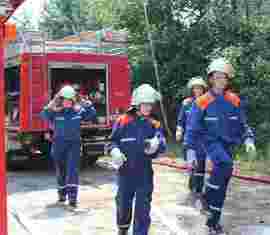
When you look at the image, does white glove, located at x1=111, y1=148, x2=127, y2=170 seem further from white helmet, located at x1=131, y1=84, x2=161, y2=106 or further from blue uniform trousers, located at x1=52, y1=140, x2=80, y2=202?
blue uniform trousers, located at x1=52, y1=140, x2=80, y2=202

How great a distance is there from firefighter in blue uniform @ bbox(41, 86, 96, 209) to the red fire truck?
259 centimetres

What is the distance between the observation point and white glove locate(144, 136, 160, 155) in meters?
5.26

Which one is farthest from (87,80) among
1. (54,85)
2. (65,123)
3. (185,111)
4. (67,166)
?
(67,166)

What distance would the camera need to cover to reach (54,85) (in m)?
12.2

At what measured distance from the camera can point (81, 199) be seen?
8.43 m

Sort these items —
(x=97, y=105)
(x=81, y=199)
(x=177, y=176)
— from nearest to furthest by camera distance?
1. (x=81, y=199)
2. (x=177, y=176)
3. (x=97, y=105)

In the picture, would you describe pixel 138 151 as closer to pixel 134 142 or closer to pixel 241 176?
pixel 134 142

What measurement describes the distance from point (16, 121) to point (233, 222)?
6280 millimetres

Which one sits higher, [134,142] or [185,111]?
[185,111]

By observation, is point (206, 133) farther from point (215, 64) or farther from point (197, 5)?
point (197, 5)

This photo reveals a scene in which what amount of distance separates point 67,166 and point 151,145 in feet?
9.55

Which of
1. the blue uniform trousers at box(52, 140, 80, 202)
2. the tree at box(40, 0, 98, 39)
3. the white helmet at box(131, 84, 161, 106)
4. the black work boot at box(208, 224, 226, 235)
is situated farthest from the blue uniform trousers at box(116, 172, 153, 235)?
the tree at box(40, 0, 98, 39)

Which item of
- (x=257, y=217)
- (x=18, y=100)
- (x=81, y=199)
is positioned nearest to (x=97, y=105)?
(x=18, y=100)

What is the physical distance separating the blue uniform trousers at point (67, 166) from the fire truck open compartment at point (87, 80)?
3.98 metres
